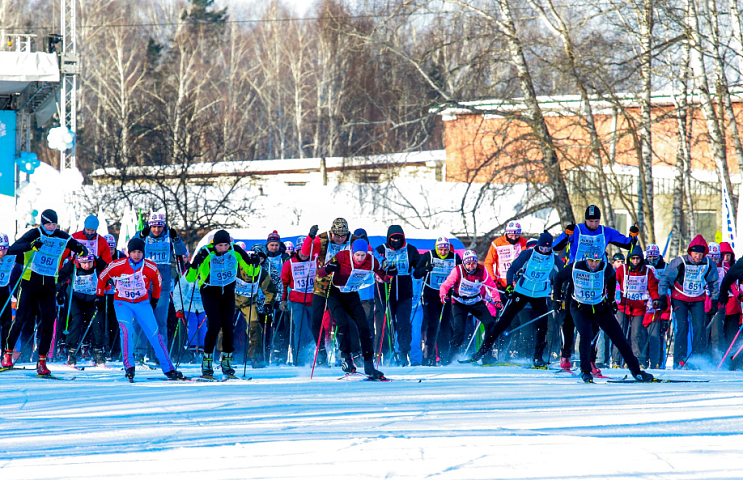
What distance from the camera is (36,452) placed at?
6.13 metres

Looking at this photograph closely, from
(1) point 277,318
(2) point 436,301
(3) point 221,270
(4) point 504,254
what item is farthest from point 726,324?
(3) point 221,270

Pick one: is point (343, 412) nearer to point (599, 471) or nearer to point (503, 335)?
point (599, 471)

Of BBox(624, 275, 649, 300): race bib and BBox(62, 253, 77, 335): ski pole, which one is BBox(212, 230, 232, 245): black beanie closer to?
BBox(62, 253, 77, 335): ski pole

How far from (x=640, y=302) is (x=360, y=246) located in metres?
4.40

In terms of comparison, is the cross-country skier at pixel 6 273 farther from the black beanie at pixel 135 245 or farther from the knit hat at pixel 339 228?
the knit hat at pixel 339 228

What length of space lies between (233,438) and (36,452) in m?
1.23

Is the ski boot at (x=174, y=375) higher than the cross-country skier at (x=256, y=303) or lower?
lower

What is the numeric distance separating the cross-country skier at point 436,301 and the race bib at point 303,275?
4.14 ft

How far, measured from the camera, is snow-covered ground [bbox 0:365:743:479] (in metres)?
5.62

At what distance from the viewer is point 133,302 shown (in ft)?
32.2

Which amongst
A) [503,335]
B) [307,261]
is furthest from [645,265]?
[307,261]

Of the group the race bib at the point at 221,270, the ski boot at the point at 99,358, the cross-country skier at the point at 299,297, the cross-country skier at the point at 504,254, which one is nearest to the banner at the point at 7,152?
the ski boot at the point at 99,358

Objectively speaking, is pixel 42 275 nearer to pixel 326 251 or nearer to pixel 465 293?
pixel 326 251

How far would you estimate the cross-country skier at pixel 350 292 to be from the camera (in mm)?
9844
